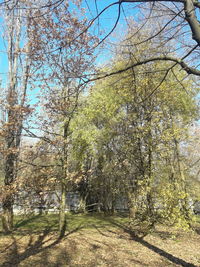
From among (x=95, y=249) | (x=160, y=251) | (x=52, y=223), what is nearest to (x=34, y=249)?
(x=95, y=249)

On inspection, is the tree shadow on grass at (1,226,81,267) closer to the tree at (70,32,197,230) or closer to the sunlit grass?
the sunlit grass

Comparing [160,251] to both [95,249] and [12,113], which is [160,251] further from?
[12,113]

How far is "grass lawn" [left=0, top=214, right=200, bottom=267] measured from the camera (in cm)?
539

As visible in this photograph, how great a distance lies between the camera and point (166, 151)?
8.23m

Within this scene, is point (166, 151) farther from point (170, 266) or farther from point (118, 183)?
point (170, 266)

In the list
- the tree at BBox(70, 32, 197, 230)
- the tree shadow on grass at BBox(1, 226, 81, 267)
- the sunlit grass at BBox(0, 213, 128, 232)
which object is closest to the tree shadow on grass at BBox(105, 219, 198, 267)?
the tree at BBox(70, 32, 197, 230)

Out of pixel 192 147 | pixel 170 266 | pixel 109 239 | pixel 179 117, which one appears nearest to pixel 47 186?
pixel 109 239

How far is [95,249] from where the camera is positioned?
6422mm

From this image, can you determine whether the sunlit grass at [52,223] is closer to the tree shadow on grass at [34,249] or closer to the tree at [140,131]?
the tree shadow on grass at [34,249]

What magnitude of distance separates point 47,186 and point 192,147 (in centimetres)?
996

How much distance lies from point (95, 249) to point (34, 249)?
1752 millimetres

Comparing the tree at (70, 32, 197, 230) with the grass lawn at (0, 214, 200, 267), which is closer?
the grass lawn at (0, 214, 200, 267)

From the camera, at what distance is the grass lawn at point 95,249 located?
212 inches

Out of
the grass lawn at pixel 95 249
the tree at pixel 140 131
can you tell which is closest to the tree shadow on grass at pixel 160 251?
the grass lawn at pixel 95 249
